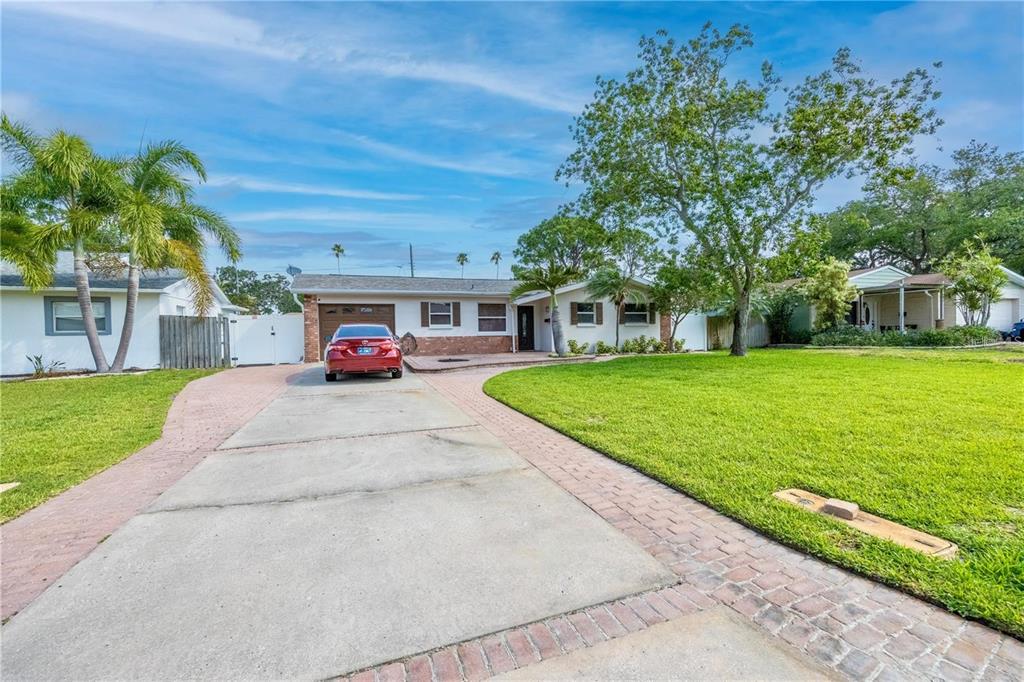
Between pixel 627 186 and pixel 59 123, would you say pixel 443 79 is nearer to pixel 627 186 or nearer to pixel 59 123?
pixel 627 186

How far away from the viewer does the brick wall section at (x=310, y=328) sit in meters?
17.6

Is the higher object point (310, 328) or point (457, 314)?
point (457, 314)

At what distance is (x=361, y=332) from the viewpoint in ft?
40.1

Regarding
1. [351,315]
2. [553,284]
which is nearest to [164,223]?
[351,315]

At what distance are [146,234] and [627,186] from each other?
558 inches

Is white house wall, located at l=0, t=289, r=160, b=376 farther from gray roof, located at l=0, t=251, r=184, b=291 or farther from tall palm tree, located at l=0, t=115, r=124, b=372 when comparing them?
tall palm tree, located at l=0, t=115, r=124, b=372

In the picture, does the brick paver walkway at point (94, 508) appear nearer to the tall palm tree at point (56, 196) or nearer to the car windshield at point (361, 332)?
the car windshield at point (361, 332)

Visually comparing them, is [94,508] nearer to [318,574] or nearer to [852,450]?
[318,574]

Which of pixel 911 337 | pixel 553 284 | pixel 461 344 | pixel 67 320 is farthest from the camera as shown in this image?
pixel 461 344

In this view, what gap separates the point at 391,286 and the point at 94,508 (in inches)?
619

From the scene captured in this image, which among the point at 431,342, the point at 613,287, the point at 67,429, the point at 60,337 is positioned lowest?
the point at 67,429

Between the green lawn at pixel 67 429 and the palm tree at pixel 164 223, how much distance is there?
3.84 meters

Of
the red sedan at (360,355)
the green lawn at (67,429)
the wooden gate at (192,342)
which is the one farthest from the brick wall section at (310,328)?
the red sedan at (360,355)

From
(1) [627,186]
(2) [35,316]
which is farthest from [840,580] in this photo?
(2) [35,316]
